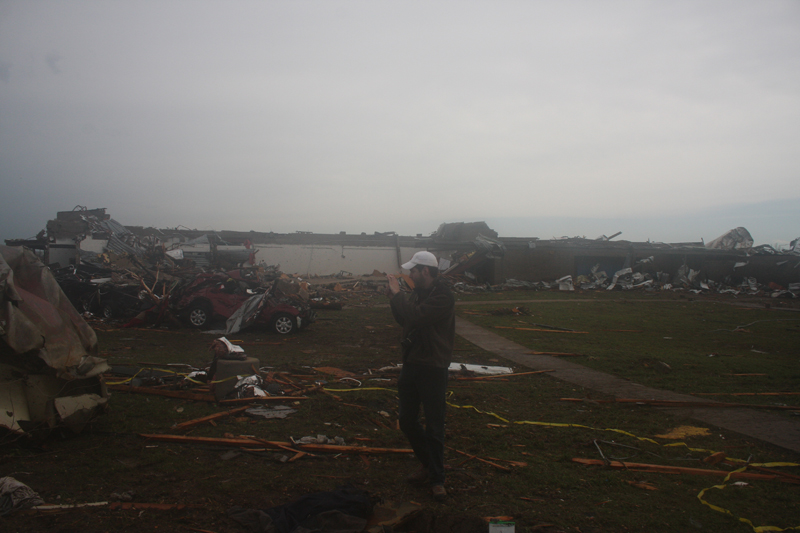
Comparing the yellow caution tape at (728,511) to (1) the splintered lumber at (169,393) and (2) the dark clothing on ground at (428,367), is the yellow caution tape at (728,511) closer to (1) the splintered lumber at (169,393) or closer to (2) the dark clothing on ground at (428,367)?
(2) the dark clothing on ground at (428,367)

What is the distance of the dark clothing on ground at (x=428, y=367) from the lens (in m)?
4.14

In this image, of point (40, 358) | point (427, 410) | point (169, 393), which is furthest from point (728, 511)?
point (169, 393)

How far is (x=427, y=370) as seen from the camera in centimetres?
417

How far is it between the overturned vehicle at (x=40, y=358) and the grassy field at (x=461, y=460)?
0.29 meters

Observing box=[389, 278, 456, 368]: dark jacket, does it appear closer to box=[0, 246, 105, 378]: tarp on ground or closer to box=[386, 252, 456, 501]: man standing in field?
box=[386, 252, 456, 501]: man standing in field

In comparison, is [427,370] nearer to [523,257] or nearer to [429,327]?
[429,327]

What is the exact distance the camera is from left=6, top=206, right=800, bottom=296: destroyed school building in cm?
3275

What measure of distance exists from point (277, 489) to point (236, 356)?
3462 mm

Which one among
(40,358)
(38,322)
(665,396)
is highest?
(38,322)

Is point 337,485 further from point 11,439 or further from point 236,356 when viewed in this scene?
point 236,356

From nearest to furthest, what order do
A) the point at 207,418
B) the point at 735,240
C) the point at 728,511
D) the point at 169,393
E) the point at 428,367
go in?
the point at 728,511 < the point at 428,367 < the point at 207,418 < the point at 169,393 < the point at 735,240

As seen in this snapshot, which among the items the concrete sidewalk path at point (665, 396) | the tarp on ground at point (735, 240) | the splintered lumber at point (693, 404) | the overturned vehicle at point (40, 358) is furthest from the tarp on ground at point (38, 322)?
the tarp on ground at point (735, 240)

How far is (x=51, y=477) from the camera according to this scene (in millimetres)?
3986

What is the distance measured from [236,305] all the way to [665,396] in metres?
10.9
